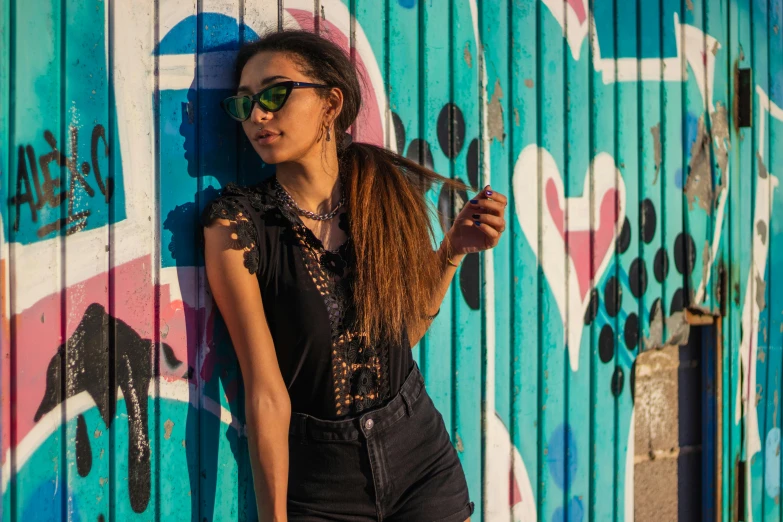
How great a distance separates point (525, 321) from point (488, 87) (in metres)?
0.91

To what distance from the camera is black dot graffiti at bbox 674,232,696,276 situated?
3.75 meters

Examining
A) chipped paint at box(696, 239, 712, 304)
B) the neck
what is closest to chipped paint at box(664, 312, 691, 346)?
chipped paint at box(696, 239, 712, 304)

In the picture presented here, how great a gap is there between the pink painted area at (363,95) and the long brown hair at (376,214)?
14cm

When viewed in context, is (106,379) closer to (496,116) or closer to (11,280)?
(11,280)

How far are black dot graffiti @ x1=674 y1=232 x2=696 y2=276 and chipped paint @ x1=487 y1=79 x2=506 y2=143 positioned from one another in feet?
3.89

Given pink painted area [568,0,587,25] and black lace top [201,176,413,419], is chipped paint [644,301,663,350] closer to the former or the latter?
pink painted area [568,0,587,25]

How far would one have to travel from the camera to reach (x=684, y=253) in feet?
12.4

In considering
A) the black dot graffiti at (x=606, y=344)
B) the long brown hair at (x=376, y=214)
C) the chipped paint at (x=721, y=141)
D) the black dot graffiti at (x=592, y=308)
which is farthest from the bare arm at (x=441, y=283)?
the chipped paint at (x=721, y=141)

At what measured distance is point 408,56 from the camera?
2805mm

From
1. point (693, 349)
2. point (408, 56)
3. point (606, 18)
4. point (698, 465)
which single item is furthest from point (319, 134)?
point (698, 465)

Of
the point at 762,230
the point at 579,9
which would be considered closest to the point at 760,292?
the point at 762,230

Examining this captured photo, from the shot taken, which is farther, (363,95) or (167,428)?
(363,95)

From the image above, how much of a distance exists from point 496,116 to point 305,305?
4.16 feet

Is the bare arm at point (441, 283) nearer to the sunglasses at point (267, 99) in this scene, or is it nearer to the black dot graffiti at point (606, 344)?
the sunglasses at point (267, 99)
